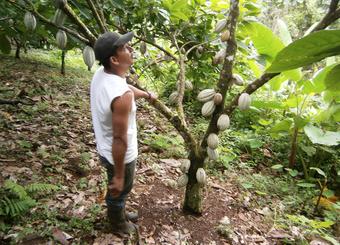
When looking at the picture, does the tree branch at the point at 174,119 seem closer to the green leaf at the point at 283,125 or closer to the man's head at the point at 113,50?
the man's head at the point at 113,50

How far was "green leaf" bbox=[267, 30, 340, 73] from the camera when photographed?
0.69 m

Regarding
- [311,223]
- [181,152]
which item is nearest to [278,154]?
[181,152]

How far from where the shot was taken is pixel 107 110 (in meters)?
1.88

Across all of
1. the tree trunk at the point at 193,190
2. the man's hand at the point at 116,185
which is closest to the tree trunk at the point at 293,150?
the tree trunk at the point at 193,190

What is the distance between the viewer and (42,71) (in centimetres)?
604

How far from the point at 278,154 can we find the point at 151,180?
2062 mm

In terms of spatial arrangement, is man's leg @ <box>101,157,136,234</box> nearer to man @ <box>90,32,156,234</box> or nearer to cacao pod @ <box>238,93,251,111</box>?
man @ <box>90,32,156,234</box>

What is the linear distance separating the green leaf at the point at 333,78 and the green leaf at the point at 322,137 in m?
2.56

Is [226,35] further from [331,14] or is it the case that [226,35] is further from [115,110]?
[115,110]

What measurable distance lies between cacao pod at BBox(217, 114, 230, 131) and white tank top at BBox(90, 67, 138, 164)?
0.58 m

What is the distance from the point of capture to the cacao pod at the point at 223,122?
217 cm

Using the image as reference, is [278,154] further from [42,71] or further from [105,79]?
[42,71]

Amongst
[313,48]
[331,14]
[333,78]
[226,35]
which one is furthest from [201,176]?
[313,48]

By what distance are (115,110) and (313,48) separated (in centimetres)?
126
